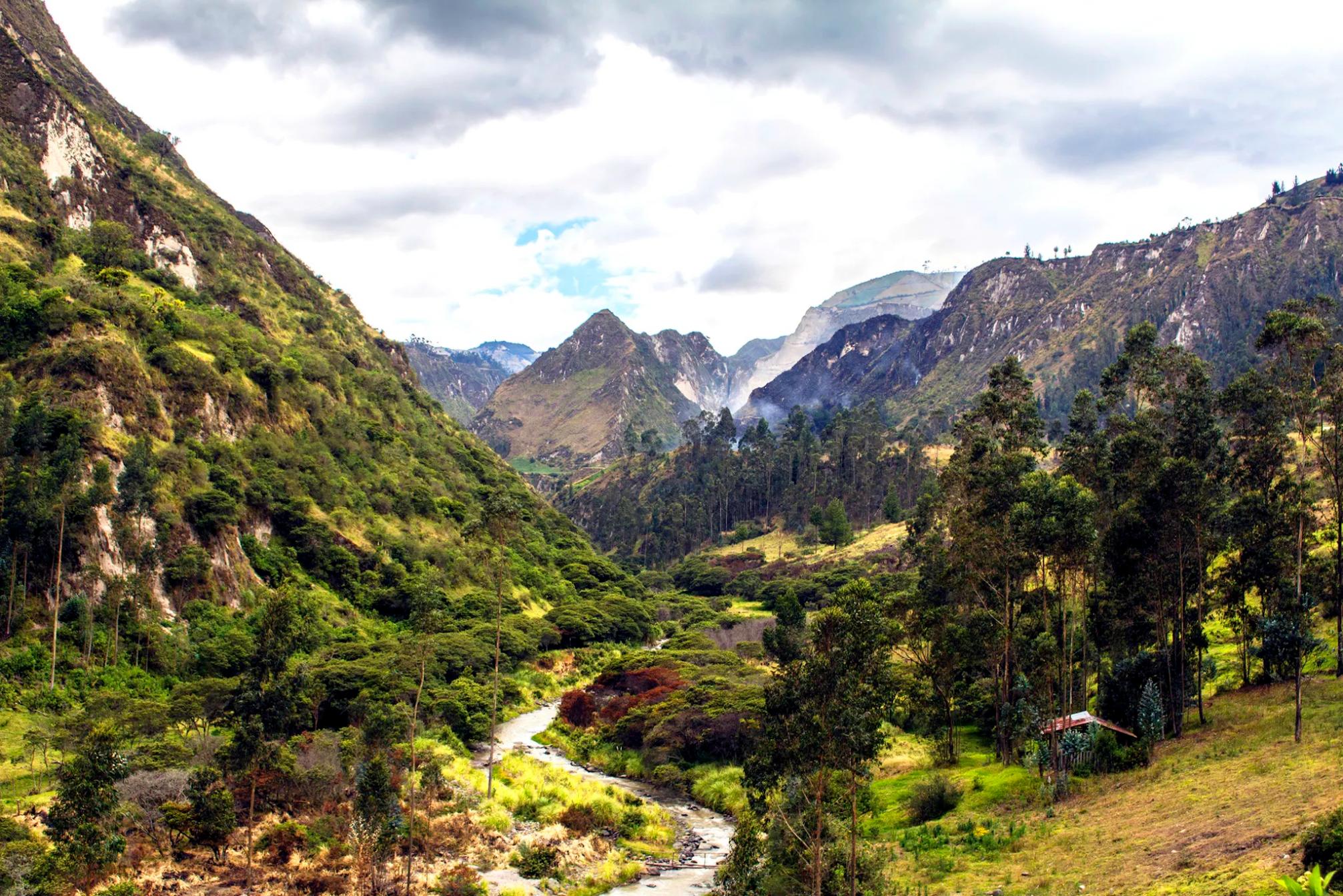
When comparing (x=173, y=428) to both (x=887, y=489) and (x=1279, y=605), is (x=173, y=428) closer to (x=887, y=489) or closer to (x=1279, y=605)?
(x=1279, y=605)

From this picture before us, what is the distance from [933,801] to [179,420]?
7501 centimetres

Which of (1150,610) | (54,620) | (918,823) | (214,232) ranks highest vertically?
(214,232)

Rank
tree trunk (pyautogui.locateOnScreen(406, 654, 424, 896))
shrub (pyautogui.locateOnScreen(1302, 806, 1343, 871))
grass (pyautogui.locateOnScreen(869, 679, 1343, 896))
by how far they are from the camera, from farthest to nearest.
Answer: tree trunk (pyautogui.locateOnScreen(406, 654, 424, 896)), grass (pyautogui.locateOnScreen(869, 679, 1343, 896)), shrub (pyautogui.locateOnScreen(1302, 806, 1343, 871))

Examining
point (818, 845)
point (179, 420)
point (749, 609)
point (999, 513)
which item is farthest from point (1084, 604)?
point (749, 609)

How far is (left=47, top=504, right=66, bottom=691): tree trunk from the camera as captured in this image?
5478cm

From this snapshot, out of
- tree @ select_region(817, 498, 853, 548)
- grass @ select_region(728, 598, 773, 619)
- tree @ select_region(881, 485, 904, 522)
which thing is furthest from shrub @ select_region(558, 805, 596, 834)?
tree @ select_region(881, 485, 904, 522)

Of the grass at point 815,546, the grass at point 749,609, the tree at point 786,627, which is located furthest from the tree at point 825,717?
the grass at point 815,546

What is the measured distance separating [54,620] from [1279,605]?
7479 cm

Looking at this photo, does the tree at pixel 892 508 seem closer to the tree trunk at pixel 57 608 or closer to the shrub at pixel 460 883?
the shrub at pixel 460 883

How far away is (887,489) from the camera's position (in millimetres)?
172000

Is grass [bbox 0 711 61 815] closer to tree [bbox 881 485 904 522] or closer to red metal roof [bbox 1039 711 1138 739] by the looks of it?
red metal roof [bbox 1039 711 1138 739]

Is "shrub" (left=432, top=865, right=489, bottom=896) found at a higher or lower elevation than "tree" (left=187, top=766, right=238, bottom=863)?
lower

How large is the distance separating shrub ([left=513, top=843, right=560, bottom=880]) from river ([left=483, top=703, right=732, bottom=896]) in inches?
138

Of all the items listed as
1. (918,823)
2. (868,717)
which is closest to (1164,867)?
(868,717)
